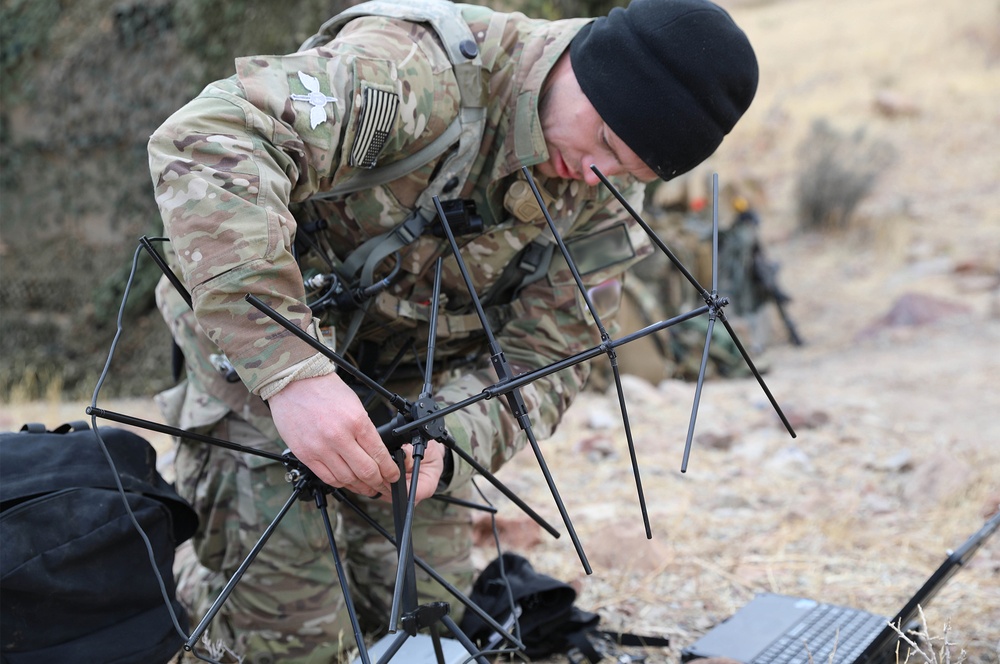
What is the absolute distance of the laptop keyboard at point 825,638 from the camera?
78.0 inches

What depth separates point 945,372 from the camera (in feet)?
18.5

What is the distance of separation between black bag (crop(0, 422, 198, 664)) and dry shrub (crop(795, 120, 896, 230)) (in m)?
10.0

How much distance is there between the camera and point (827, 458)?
4.10 metres

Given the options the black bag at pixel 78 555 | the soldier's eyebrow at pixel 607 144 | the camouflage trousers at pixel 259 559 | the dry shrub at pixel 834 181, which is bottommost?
the dry shrub at pixel 834 181

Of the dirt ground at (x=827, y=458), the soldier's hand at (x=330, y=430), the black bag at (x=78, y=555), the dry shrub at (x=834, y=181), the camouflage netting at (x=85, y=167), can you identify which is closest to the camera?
the soldier's hand at (x=330, y=430)

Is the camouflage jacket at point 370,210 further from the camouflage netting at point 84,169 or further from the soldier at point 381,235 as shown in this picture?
the camouflage netting at point 84,169

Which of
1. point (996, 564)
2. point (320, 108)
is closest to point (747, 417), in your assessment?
point (996, 564)

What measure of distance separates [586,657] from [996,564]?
1.41 metres

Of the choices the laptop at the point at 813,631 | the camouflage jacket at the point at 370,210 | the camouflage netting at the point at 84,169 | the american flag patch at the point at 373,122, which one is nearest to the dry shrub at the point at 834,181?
the camouflage netting at the point at 84,169

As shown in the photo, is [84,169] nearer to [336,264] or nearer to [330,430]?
[336,264]

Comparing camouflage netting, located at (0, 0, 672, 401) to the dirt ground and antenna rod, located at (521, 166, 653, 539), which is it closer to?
the dirt ground

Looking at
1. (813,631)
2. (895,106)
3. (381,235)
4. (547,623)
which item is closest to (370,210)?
(381,235)

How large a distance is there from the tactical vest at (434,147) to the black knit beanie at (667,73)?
25cm

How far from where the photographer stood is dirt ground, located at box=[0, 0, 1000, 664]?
8.98ft
